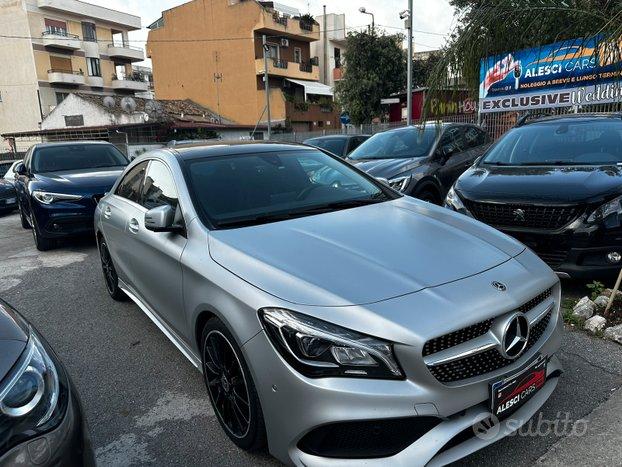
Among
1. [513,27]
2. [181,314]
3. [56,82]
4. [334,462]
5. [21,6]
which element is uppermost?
[21,6]

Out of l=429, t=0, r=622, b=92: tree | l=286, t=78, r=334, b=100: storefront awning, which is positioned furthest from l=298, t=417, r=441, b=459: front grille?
l=286, t=78, r=334, b=100: storefront awning

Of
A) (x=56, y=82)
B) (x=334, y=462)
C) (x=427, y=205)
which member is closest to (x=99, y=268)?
(x=427, y=205)

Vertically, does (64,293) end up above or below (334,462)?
below

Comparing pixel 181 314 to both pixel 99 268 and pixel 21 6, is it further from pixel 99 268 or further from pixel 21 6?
pixel 21 6

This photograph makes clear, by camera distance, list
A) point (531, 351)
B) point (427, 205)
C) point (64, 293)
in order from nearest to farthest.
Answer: point (531, 351)
point (427, 205)
point (64, 293)

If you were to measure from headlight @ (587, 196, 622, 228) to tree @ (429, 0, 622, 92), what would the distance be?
142 cm

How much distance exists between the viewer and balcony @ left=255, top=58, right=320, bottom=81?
35.5 meters

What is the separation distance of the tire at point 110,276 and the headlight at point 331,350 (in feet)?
10.5

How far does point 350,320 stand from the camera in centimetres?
199

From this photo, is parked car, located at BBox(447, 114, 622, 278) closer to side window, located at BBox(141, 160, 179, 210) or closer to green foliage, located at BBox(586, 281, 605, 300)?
green foliage, located at BBox(586, 281, 605, 300)

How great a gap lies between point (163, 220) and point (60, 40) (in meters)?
45.0

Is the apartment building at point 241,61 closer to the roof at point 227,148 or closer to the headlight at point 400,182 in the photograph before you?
the headlight at point 400,182

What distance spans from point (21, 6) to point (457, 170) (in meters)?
43.8

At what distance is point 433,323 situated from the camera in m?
1.96
